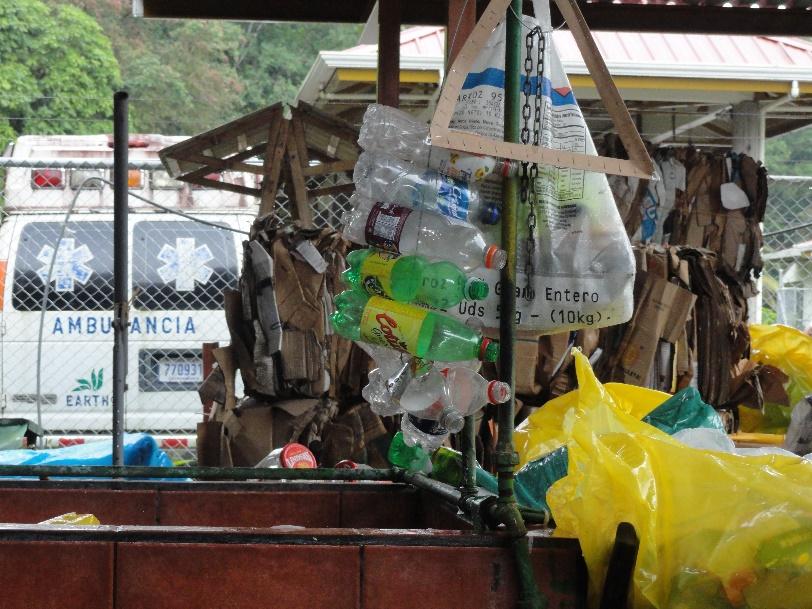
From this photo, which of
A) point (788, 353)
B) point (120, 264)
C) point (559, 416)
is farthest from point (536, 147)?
point (788, 353)

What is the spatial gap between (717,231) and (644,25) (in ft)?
5.94

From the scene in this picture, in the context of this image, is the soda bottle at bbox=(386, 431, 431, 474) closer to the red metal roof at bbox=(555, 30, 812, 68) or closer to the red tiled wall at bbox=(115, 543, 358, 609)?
the red tiled wall at bbox=(115, 543, 358, 609)

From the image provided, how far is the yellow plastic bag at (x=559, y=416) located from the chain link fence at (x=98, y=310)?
15.5ft

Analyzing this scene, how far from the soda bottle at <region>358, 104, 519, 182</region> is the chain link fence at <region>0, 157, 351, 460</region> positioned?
6.30m

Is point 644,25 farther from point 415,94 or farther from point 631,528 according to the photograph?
point 631,528

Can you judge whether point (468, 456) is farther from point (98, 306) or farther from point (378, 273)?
point (98, 306)

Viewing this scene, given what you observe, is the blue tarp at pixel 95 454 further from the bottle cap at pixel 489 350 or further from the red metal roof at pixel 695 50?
the red metal roof at pixel 695 50

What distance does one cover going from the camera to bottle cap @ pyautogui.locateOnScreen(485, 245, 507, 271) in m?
2.55

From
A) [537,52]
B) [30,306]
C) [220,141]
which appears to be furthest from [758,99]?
[537,52]

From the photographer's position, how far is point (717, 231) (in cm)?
796

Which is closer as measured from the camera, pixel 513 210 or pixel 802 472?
pixel 802 472

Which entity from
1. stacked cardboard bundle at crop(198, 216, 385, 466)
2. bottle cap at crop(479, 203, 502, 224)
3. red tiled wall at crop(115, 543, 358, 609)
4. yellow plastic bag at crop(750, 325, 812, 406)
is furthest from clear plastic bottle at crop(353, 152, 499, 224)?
yellow plastic bag at crop(750, 325, 812, 406)

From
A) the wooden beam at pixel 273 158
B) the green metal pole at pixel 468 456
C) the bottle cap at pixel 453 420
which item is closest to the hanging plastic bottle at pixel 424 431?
the bottle cap at pixel 453 420

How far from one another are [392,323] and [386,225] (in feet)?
0.80
